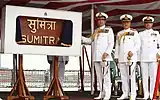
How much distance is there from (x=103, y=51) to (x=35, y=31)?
3.86ft

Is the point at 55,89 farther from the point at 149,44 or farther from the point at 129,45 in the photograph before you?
the point at 149,44

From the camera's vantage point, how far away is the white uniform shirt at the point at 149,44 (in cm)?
492

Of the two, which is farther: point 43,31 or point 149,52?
point 149,52

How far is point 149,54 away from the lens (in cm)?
492

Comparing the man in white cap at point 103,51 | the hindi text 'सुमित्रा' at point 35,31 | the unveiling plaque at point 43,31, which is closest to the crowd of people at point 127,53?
the man in white cap at point 103,51

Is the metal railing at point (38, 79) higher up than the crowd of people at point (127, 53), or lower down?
lower down

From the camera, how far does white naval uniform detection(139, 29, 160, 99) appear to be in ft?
16.1

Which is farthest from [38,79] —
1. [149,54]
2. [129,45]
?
[129,45]

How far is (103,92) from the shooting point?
16.1 ft

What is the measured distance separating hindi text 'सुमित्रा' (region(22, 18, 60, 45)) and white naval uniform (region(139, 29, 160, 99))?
4.49 feet

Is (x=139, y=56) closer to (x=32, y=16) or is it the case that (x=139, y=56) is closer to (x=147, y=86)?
(x=147, y=86)

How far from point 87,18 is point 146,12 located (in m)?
1.37

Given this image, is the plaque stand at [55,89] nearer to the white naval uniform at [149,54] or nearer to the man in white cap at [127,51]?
the man in white cap at [127,51]

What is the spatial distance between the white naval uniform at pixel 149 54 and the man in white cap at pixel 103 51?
436 millimetres
